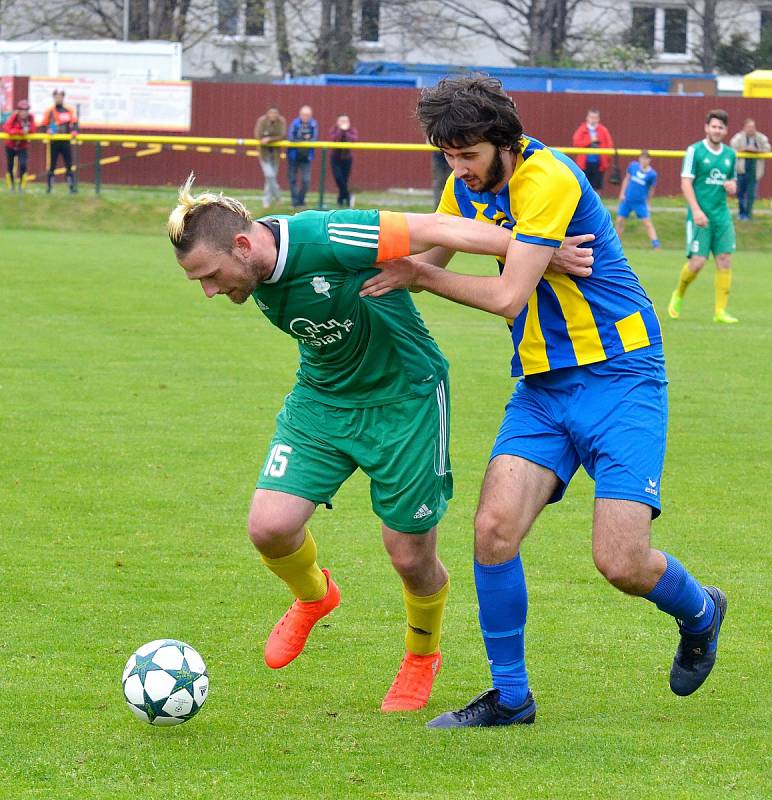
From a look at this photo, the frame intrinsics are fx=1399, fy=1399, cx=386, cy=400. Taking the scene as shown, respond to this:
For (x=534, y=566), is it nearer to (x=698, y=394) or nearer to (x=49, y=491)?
(x=49, y=491)

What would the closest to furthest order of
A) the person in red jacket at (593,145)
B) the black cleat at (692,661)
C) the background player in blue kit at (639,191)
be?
1. the black cleat at (692,661)
2. the background player in blue kit at (639,191)
3. the person in red jacket at (593,145)

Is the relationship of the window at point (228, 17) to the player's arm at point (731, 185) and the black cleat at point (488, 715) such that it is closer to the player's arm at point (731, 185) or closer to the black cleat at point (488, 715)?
the player's arm at point (731, 185)

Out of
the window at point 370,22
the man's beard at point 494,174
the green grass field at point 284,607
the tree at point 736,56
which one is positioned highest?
the window at point 370,22

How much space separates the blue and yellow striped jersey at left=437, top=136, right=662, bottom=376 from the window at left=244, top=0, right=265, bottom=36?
38.8 m

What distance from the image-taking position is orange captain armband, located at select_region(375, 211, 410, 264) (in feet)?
15.3

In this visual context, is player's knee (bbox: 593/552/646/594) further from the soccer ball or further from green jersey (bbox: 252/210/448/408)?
the soccer ball

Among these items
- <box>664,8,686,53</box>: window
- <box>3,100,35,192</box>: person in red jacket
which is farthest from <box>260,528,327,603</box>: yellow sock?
<box>664,8,686,53</box>: window

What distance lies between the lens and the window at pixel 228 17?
146 ft

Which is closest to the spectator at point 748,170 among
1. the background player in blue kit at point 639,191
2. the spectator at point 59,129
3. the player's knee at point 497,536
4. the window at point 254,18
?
the background player in blue kit at point 639,191

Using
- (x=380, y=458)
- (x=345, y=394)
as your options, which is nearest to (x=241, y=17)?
(x=345, y=394)

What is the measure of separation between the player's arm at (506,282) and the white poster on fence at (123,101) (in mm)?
27522

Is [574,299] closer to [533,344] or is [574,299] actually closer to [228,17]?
[533,344]

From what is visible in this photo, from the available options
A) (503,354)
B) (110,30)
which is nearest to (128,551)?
(503,354)

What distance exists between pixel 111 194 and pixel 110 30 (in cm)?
1804
